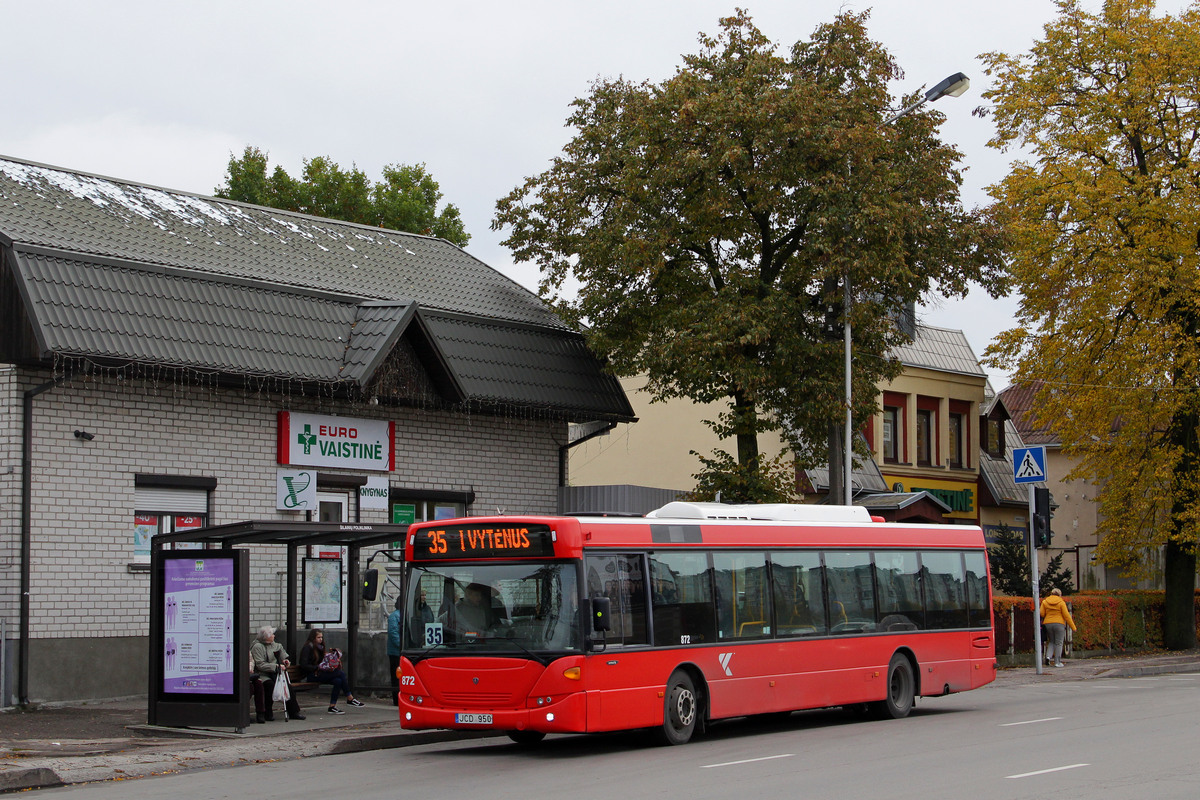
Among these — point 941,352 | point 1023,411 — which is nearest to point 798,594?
point 941,352

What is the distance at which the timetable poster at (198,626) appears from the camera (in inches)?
653

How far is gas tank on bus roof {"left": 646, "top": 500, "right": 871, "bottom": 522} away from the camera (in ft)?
55.0

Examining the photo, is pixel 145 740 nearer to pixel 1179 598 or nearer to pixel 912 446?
pixel 1179 598

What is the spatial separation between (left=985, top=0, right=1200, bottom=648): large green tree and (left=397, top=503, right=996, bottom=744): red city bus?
52.5ft

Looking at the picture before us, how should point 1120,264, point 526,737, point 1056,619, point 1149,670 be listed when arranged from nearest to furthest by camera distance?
point 526,737 < point 1056,619 < point 1149,670 < point 1120,264

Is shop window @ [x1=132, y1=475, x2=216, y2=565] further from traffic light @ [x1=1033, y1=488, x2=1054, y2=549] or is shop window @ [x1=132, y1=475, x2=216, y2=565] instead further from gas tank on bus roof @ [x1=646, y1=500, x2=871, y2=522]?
traffic light @ [x1=1033, y1=488, x2=1054, y2=549]

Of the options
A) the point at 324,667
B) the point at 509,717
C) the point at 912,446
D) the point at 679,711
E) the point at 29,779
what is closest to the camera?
the point at 29,779

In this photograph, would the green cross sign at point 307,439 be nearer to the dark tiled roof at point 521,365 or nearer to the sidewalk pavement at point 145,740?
the dark tiled roof at point 521,365

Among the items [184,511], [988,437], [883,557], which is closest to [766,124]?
[883,557]

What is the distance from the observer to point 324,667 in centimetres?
1902

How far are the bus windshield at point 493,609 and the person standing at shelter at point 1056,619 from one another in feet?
56.0

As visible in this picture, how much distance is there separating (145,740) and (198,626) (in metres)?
1.45

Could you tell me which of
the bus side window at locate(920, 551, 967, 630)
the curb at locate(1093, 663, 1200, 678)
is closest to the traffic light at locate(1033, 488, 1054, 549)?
the curb at locate(1093, 663, 1200, 678)

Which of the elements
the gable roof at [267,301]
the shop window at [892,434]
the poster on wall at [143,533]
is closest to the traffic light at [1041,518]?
the gable roof at [267,301]
